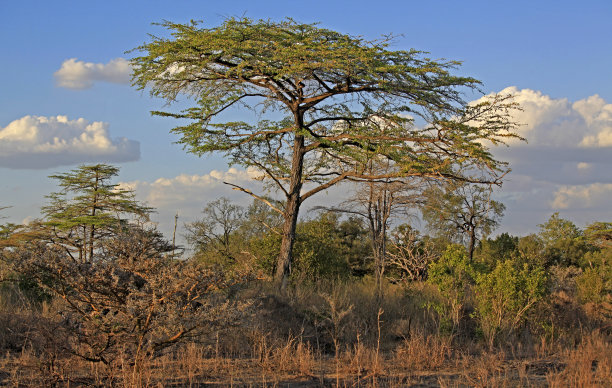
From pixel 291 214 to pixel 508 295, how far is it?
7.09 metres

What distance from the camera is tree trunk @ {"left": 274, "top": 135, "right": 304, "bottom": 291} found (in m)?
17.2

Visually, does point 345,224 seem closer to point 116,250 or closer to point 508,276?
point 508,276

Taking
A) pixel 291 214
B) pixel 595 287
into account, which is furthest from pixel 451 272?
pixel 595 287

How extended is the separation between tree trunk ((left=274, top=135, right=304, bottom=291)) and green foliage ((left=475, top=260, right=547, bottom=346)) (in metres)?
6.00

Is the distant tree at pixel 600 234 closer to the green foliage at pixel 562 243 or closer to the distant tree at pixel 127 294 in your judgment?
the green foliage at pixel 562 243

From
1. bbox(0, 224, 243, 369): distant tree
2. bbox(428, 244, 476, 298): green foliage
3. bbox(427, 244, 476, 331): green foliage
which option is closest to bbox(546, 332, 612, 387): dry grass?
bbox(427, 244, 476, 331): green foliage

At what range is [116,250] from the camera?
22.9 ft

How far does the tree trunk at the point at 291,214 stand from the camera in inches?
675

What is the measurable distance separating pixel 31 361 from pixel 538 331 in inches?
420

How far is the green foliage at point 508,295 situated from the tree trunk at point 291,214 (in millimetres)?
6003

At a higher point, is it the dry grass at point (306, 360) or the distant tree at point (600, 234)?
the distant tree at point (600, 234)

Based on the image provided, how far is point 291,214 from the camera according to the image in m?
17.5

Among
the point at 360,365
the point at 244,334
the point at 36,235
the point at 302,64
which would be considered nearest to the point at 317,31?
the point at 302,64

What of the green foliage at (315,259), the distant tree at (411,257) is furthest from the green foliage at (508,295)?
the green foliage at (315,259)
